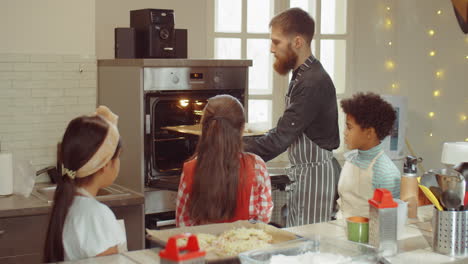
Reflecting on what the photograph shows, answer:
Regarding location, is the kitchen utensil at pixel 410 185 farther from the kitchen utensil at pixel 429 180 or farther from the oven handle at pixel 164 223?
the oven handle at pixel 164 223

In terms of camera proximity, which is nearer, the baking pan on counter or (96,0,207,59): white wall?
the baking pan on counter

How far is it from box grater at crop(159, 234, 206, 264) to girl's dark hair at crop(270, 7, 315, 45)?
1.81 m

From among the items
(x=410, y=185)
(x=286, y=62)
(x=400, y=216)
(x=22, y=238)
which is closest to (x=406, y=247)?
(x=400, y=216)

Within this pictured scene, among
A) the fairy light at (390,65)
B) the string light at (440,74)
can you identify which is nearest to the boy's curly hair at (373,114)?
the fairy light at (390,65)

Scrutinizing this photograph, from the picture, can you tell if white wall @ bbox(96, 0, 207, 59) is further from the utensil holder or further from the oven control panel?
the utensil holder

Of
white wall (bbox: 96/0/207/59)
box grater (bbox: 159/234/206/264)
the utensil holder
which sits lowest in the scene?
the utensil holder

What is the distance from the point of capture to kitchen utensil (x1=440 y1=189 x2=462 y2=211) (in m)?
2.04

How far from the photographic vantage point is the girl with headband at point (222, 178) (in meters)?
2.42

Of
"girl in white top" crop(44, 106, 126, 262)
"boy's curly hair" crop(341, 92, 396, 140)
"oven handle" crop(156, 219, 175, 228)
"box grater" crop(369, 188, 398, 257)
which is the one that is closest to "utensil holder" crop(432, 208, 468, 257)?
"box grater" crop(369, 188, 398, 257)

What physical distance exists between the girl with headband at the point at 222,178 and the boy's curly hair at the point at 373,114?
1.89 feet

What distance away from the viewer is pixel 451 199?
204 centimetres

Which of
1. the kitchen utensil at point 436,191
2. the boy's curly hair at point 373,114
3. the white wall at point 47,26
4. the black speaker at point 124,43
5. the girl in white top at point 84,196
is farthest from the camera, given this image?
the black speaker at point 124,43

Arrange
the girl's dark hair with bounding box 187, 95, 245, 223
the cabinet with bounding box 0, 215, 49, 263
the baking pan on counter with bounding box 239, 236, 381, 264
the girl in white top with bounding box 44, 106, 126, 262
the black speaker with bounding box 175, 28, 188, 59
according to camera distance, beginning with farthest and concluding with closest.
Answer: the black speaker with bounding box 175, 28, 188, 59
the cabinet with bounding box 0, 215, 49, 263
the girl's dark hair with bounding box 187, 95, 245, 223
the girl in white top with bounding box 44, 106, 126, 262
the baking pan on counter with bounding box 239, 236, 381, 264

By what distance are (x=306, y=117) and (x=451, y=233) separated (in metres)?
1.14
